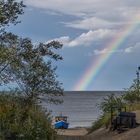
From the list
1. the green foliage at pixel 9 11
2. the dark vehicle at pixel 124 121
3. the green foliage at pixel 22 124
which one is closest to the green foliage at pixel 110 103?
the dark vehicle at pixel 124 121

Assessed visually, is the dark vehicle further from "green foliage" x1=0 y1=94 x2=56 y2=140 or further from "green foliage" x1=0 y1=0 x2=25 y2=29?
"green foliage" x1=0 y1=0 x2=25 y2=29

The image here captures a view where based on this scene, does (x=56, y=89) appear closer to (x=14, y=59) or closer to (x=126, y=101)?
(x=14, y=59)

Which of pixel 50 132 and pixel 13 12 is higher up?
pixel 13 12

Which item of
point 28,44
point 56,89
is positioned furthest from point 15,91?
point 28,44

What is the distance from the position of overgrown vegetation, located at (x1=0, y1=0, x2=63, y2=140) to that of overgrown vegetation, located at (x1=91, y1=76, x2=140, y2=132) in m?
11.1

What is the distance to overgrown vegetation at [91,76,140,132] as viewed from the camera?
3503 cm

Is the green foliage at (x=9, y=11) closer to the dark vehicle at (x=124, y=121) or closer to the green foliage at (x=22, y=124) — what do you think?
the green foliage at (x=22, y=124)

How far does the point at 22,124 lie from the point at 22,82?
6.18m

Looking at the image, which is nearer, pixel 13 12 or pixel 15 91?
pixel 13 12

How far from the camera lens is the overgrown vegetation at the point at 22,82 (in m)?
12.9

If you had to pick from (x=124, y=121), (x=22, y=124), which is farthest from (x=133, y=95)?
(x=22, y=124)

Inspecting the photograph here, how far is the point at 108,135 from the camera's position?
26.3 m

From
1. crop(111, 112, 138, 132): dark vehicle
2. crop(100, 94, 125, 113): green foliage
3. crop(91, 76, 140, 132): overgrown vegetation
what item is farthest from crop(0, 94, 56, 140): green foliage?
crop(100, 94, 125, 113): green foliage

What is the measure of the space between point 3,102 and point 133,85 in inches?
1030
